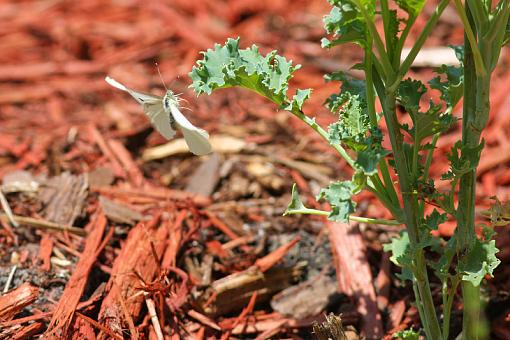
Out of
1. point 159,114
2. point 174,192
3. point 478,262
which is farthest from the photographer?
point 174,192

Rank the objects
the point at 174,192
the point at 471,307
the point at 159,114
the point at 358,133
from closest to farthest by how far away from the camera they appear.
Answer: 1. the point at 358,133
2. the point at 471,307
3. the point at 159,114
4. the point at 174,192

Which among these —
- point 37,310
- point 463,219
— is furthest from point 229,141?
point 463,219

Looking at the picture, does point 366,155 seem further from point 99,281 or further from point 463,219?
point 99,281

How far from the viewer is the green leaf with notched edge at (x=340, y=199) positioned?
5.56 ft

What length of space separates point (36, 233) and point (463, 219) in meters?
1.65

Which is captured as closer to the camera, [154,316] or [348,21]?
[348,21]

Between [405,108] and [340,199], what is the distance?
348mm

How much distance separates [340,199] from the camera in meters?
1.71

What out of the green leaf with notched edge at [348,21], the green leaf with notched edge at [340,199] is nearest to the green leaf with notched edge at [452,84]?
the green leaf with notched edge at [348,21]

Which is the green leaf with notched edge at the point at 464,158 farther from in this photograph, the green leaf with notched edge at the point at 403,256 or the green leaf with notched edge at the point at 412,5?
the green leaf with notched edge at the point at 412,5

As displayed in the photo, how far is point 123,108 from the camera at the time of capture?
12.8 ft

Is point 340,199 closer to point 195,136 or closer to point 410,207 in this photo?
point 410,207

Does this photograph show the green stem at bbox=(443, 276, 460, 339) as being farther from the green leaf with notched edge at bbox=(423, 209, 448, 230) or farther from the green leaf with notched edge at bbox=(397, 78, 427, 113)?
the green leaf with notched edge at bbox=(397, 78, 427, 113)

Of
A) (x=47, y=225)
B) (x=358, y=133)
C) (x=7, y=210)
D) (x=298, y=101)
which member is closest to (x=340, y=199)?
(x=358, y=133)
